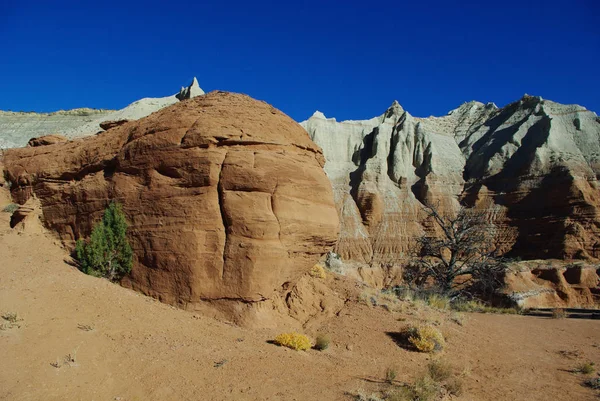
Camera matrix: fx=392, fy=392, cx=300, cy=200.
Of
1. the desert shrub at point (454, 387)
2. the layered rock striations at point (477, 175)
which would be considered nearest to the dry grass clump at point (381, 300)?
the desert shrub at point (454, 387)

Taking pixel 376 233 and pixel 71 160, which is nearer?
pixel 71 160

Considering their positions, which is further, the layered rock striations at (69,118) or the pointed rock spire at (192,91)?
the pointed rock spire at (192,91)

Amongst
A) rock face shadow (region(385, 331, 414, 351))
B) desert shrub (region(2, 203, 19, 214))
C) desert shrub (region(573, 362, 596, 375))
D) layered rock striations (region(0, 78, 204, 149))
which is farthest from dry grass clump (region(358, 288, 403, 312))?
layered rock striations (region(0, 78, 204, 149))

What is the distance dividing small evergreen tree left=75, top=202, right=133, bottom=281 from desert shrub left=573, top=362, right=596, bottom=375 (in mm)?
11718

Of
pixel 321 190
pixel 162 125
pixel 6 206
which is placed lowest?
pixel 6 206

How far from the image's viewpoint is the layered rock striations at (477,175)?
42.0m

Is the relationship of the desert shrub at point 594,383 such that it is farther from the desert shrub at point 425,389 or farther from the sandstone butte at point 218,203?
the sandstone butte at point 218,203

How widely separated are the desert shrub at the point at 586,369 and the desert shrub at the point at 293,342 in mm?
6530

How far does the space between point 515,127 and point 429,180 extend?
15.6m

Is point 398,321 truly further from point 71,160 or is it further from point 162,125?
point 71,160

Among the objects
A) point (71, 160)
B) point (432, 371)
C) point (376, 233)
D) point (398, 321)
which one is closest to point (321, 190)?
point (398, 321)

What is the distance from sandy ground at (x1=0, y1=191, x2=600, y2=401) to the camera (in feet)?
21.3

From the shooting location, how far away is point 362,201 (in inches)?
1966

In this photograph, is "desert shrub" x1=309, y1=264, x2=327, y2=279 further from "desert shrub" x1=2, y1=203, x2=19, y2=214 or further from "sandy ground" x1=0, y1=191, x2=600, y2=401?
"desert shrub" x1=2, y1=203, x2=19, y2=214
